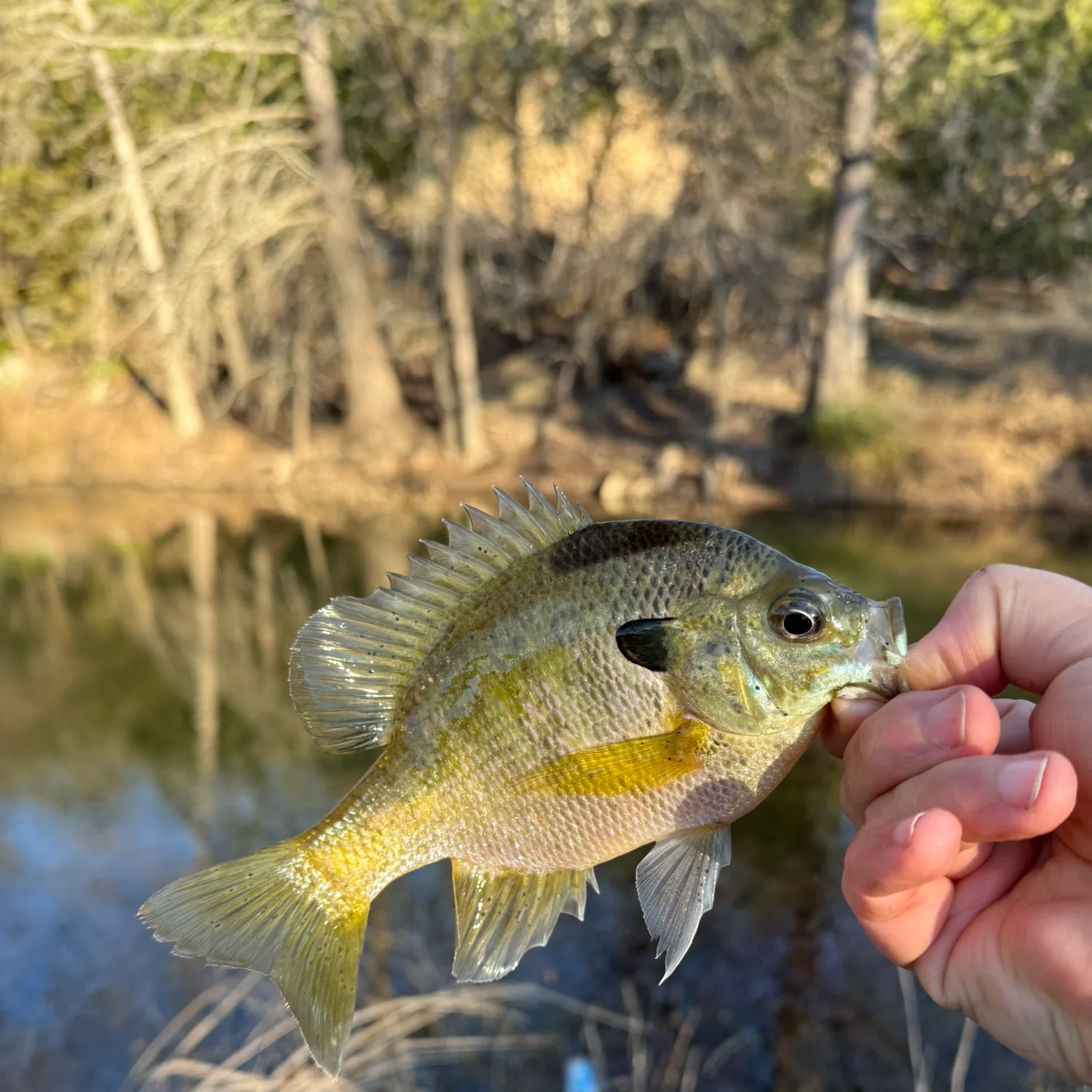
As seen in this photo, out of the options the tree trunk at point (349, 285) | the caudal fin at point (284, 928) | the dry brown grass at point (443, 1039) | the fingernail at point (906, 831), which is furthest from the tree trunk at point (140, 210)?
the fingernail at point (906, 831)

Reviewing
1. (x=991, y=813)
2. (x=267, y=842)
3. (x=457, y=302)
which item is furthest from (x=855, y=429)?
(x=991, y=813)

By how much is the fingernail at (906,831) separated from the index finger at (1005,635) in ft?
1.14

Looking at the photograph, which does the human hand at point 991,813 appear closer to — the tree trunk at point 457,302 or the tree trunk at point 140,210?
the tree trunk at point 140,210

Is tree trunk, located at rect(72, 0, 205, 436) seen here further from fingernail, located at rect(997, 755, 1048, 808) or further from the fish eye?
fingernail, located at rect(997, 755, 1048, 808)

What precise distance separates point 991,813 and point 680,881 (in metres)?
0.56

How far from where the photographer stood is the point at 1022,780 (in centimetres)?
130

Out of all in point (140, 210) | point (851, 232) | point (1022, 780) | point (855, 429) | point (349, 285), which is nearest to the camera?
point (1022, 780)

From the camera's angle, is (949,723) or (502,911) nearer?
(949,723)

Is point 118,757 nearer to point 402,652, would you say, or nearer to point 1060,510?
point 402,652

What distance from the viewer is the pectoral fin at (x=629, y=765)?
4.97 feet

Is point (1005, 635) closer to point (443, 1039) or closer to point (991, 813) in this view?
point (991, 813)

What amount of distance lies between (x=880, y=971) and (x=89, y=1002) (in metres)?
4.90

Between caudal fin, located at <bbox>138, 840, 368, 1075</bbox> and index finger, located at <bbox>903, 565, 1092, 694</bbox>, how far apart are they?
48.4 inches

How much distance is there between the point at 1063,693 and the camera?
1.46 m
